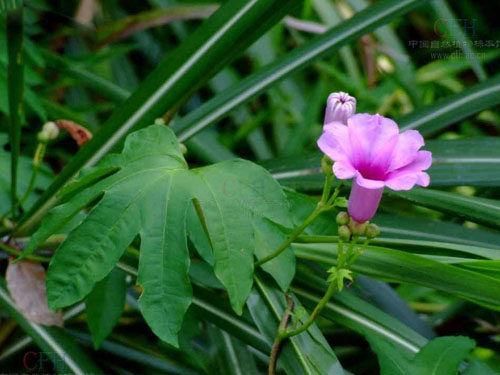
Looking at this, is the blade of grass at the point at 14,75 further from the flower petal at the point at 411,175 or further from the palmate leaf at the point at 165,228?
the flower petal at the point at 411,175

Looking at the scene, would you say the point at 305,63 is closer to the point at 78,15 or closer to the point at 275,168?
the point at 275,168

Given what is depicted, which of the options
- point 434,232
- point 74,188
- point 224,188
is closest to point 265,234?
point 224,188

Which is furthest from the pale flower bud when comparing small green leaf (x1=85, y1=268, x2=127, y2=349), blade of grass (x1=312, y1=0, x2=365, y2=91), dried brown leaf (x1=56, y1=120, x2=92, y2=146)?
blade of grass (x1=312, y1=0, x2=365, y2=91)

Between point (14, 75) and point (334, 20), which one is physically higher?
point (334, 20)

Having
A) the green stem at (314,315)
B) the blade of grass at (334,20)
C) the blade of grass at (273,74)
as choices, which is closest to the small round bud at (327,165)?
the green stem at (314,315)

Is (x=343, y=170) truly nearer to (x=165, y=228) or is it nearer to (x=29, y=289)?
(x=165, y=228)

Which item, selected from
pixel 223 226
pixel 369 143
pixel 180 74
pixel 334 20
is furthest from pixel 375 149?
pixel 334 20
